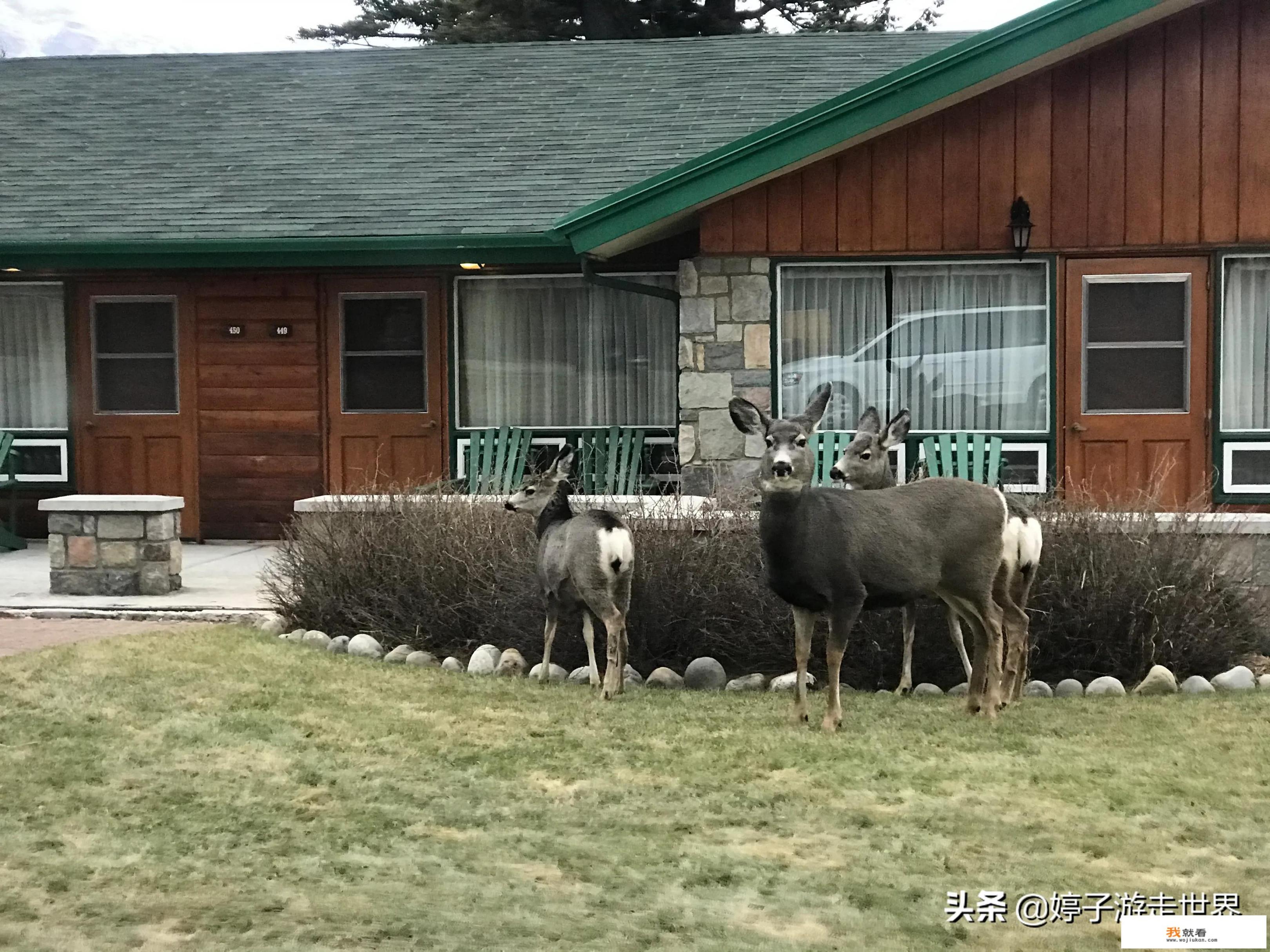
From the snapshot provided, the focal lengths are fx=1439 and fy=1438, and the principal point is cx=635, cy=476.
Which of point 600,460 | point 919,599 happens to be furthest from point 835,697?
point 600,460

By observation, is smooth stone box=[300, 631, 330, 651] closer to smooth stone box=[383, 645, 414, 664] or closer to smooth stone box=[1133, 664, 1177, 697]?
smooth stone box=[383, 645, 414, 664]

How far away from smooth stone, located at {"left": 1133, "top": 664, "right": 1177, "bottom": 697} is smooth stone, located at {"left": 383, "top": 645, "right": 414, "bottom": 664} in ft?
12.9

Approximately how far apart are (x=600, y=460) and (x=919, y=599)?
602cm

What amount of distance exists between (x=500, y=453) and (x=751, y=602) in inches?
223

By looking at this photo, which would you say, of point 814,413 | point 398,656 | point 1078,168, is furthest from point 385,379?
point 814,413

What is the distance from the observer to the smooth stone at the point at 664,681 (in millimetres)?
7590

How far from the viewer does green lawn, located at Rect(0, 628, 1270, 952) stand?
14.0ft

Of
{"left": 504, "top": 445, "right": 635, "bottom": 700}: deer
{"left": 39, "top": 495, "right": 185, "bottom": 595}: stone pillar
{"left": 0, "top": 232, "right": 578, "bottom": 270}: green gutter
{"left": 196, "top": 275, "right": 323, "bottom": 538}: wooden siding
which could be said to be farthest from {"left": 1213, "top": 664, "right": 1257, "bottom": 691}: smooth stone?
{"left": 196, "top": 275, "right": 323, "bottom": 538}: wooden siding

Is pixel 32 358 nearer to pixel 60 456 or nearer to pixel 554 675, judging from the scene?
pixel 60 456

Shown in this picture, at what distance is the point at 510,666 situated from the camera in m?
7.80

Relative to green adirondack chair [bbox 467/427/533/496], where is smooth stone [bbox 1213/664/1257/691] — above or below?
below

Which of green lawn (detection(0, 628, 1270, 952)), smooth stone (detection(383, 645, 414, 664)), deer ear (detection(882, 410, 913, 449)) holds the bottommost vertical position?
green lawn (detection(0, 628, 1270, 952))

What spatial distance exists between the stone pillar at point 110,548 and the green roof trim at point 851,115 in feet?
12.3

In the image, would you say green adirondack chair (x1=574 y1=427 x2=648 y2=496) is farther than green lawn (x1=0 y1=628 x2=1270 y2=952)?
Yes
